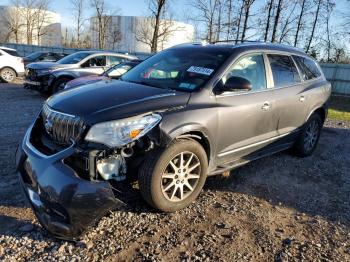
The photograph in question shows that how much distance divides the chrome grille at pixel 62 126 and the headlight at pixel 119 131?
145mm

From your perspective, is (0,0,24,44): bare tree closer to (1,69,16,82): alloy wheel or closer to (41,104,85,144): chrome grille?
(1,69,16,82): alloy wheel

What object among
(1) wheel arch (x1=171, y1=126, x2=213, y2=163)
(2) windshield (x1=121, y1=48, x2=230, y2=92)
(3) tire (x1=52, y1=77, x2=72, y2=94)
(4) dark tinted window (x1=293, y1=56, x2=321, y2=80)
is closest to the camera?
(1) wheel arch (x1=171, y1=126, x2=213, y2=163)

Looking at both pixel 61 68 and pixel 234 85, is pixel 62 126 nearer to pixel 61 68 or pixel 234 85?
pixel 234 85

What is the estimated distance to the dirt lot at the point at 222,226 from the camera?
10.1 ft

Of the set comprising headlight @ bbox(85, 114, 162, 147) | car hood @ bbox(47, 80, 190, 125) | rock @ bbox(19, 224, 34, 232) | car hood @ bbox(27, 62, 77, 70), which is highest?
car hood @ bbox(47, 80, 190, 125)

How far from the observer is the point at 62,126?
10.9ft

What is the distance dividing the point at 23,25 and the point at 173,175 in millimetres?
53922

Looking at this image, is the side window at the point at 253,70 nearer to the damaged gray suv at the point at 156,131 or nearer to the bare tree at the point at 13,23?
the damaged gray suv at the point at 156,131

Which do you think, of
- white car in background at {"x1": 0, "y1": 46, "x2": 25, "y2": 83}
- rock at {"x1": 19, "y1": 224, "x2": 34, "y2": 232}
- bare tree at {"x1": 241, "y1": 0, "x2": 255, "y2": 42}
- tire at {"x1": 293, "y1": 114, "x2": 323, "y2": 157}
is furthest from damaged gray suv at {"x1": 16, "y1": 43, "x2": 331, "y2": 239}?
bare tree at {"x1": 241, "y1": 0, "x2": 255, "y2": 42}

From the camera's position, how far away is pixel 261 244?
10.9 ft

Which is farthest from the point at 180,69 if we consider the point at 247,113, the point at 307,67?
the point at 307,67

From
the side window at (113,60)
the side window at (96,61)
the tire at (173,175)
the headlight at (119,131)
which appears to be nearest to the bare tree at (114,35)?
the side window at (113,60)

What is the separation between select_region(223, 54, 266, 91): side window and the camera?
169 inches

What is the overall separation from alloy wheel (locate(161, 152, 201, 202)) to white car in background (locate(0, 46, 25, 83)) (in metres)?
13.5
